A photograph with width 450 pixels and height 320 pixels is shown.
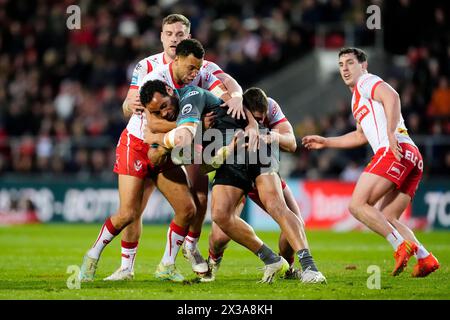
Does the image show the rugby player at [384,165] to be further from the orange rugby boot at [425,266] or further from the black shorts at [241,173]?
the black shorts at [241,173]

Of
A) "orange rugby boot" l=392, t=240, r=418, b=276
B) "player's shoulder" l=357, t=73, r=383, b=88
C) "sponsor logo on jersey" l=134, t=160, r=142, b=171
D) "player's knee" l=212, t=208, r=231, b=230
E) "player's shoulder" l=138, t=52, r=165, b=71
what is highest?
"player's shoulder" l=138, t=52, r=165, b=71

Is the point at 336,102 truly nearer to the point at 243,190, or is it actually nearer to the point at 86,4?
the point at 86,4

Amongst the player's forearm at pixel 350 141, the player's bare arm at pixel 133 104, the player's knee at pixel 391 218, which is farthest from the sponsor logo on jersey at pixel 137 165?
the player's knee at pixel 391 218

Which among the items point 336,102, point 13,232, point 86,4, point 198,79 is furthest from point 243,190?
point 86,4

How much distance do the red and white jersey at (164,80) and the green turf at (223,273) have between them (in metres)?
1.69

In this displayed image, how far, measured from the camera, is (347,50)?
34.1ft

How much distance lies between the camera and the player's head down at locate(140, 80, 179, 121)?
8.93 metres

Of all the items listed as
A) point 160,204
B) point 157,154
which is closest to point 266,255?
point 157,154

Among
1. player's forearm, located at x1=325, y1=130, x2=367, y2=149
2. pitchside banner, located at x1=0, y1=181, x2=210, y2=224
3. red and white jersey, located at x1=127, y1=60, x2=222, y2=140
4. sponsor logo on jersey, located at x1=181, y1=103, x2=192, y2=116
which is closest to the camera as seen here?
sponsor logo on jersey, located at x1=181, y1=103, x2=192, y2=116

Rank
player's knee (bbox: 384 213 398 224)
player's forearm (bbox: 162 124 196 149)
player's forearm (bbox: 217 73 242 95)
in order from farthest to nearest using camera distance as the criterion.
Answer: player's knee (bbox: 384 213 398 224), player's forearm (bbox: 217 73 242 95), player's forearm (bbox: 162 124 196 149)

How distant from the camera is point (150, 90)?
8.92 m

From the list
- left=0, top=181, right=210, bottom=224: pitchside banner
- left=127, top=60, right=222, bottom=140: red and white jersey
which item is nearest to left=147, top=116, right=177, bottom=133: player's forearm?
left=127, top=60, right=222, bottom=140: red and white jersey

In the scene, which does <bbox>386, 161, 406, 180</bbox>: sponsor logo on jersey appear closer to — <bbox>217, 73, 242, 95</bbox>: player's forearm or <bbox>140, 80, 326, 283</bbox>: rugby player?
<bbox>140, 80, 326, 283</bbox>: rugby player

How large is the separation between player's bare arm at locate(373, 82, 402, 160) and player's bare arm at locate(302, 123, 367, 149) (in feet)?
2.45
